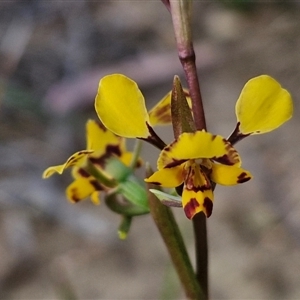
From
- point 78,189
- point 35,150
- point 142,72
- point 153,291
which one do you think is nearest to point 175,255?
point 78,189

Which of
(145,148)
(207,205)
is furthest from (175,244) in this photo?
(145,148)

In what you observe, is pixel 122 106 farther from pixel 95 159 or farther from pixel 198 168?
pixel 95 159

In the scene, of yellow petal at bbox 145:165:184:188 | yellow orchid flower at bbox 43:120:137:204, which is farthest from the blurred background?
yellow petal at bbox 145:165:184:188

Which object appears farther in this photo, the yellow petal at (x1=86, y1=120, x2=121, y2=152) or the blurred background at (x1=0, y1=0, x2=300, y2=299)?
the blurred background at (x1=0, y1=0, x2=300, y2=299)

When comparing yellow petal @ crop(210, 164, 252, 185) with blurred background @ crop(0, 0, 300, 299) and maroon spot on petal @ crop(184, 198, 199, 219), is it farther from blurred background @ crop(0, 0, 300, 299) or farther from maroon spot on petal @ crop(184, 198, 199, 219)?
blurred background @ crop(0, 0, 300, 299)

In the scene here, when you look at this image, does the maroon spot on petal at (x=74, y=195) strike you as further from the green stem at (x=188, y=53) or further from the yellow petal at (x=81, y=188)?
the green stem at (x=188, y=53)

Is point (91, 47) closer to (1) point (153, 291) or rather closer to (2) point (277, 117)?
(1) point (153, 291)
